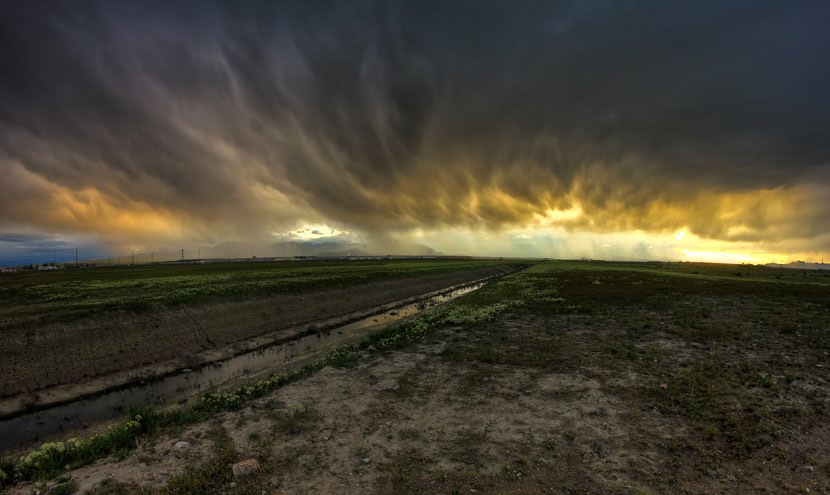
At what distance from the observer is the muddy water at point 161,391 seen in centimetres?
1684

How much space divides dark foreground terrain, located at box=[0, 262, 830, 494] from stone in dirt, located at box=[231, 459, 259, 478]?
0.81 ft

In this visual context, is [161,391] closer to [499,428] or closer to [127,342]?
[127,342]

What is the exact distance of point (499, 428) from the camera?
1318 cm

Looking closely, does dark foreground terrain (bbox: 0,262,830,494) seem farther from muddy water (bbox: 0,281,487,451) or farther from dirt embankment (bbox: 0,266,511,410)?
dirt embankment (bbox: 0,266,511,410)

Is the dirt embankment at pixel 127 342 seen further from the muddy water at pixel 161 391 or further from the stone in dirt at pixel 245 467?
the stone in dirt at pixel 245 467

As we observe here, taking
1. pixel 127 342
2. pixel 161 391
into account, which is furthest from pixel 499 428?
pixel 127 342

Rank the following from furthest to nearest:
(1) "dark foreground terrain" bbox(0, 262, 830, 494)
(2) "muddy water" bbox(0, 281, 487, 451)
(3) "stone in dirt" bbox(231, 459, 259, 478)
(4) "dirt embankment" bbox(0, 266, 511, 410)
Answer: (4) "dirt embankment" bbox(0, 266, 511, 410) < (2) "muddy water" bbox(0, 281, 487, 451) < (3) "stone in dirt" bbox(231, 459, 259, 478) < (1) "dark foreground terrain" bbox(0, 262, 830, 494)

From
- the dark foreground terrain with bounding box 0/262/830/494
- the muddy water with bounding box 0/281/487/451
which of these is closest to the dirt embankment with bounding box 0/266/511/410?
the muddy water with bounding box 0/281/487/451

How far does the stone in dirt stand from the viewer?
1036 cm

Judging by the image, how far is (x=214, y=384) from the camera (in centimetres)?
2206

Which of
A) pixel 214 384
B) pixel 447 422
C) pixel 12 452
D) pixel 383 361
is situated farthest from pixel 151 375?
pixel 447 422

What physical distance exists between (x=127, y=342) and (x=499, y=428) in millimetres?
30389

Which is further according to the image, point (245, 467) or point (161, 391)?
point (161, 391)

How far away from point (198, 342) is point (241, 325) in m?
5.32
